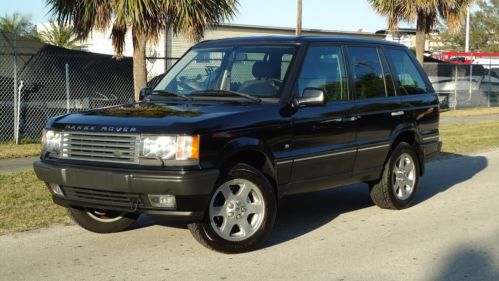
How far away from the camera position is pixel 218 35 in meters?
32.8

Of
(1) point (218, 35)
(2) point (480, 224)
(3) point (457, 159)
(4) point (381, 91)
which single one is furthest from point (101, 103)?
(1) point (218, 35)

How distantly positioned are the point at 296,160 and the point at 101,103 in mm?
10189

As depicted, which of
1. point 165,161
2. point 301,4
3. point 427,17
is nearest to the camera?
point 165,161

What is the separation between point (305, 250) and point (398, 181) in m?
2.40

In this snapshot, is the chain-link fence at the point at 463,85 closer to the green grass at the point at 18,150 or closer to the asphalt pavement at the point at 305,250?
the green grass at the point at 18,150

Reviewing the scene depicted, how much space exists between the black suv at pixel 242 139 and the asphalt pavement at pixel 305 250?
30cm

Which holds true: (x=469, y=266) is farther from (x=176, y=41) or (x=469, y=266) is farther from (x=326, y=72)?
(x=176, y=41)

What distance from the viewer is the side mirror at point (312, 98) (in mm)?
6375

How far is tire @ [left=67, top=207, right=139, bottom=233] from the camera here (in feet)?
21.6

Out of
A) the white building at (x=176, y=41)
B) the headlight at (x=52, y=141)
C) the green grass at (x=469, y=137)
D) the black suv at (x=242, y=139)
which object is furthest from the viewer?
the white building at (x=176, y=41)

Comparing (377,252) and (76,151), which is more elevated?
(76,151)

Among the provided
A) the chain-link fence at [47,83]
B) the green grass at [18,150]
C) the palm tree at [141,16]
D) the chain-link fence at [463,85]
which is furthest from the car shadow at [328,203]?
the chain-link fence at [463,85]

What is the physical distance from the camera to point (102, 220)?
668cm

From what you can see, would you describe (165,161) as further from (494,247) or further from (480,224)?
(480,224)
